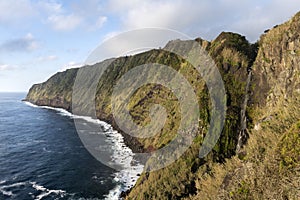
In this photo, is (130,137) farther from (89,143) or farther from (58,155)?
(58,155)

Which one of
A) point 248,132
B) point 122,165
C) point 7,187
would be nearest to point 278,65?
point 248,132

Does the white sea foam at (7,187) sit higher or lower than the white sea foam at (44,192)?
lower

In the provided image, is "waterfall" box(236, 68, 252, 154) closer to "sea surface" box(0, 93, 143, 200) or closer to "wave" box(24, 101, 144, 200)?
"wave" box(24, 101, 144, 200)

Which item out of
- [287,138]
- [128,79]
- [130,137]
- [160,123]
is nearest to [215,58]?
[160,123]

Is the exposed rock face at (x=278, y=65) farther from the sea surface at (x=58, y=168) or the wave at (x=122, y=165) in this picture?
the sea surface at (x=58, y=168)

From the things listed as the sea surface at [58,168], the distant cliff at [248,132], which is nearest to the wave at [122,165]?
the sea surface at [58,168]

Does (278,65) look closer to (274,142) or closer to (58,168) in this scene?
(274,142)
